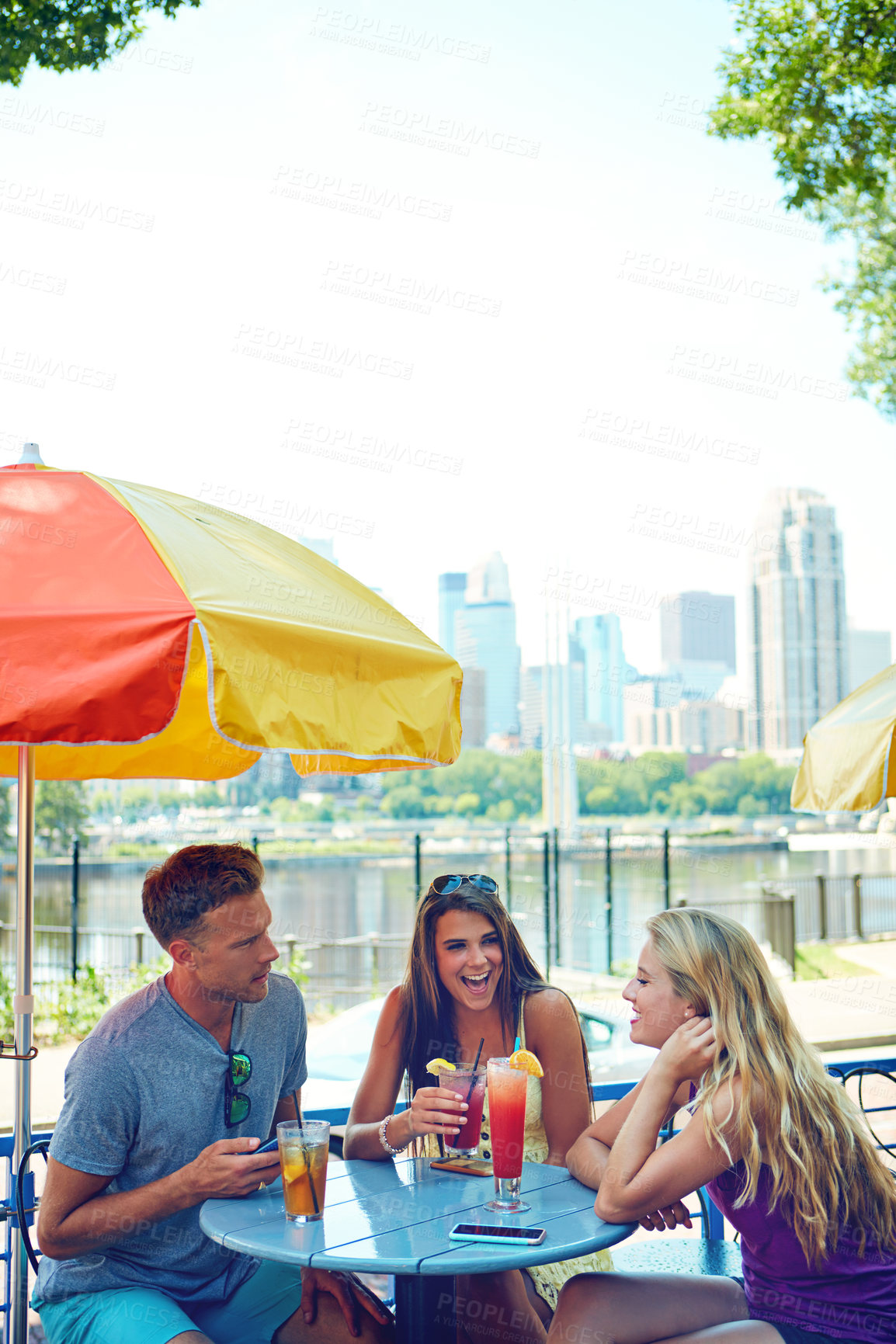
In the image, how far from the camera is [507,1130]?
1.92 m

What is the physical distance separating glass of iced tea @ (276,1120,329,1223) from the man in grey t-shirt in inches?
4.7

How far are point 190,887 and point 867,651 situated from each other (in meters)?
71.8

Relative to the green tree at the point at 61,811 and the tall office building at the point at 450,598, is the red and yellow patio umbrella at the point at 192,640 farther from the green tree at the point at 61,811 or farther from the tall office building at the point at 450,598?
the tall office building at the point at 450,598

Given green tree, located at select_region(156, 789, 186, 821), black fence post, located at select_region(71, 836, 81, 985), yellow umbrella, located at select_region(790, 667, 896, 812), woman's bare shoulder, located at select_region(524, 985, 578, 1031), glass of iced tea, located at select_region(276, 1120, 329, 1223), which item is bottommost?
green tree, located at select_region(156, 789, 186, 821)

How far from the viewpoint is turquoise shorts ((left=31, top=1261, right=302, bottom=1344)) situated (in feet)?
6.26

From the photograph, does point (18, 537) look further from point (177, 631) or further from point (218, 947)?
point (218, 947)

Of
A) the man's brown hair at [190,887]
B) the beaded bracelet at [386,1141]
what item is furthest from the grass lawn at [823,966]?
the man's brown hair at [190,887]

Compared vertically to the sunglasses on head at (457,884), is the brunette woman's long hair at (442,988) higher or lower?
lower

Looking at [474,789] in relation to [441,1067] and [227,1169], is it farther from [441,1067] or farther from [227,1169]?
[227,1169]

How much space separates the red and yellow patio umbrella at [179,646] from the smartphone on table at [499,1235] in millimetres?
797

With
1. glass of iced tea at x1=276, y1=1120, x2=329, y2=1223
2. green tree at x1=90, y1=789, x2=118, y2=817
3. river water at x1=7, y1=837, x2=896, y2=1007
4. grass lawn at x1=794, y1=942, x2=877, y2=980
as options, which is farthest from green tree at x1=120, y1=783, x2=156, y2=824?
glass of iced tea at x1=276, y1=1120, x2=329, y2=1223

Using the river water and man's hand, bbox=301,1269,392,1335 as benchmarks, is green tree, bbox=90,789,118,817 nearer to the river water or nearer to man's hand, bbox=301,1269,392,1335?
the river water

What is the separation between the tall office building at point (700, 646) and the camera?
60.9 meters

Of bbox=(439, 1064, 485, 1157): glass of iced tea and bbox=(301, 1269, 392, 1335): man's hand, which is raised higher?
bbox=(439, 1064, 485, 1157): glass of iced tea
